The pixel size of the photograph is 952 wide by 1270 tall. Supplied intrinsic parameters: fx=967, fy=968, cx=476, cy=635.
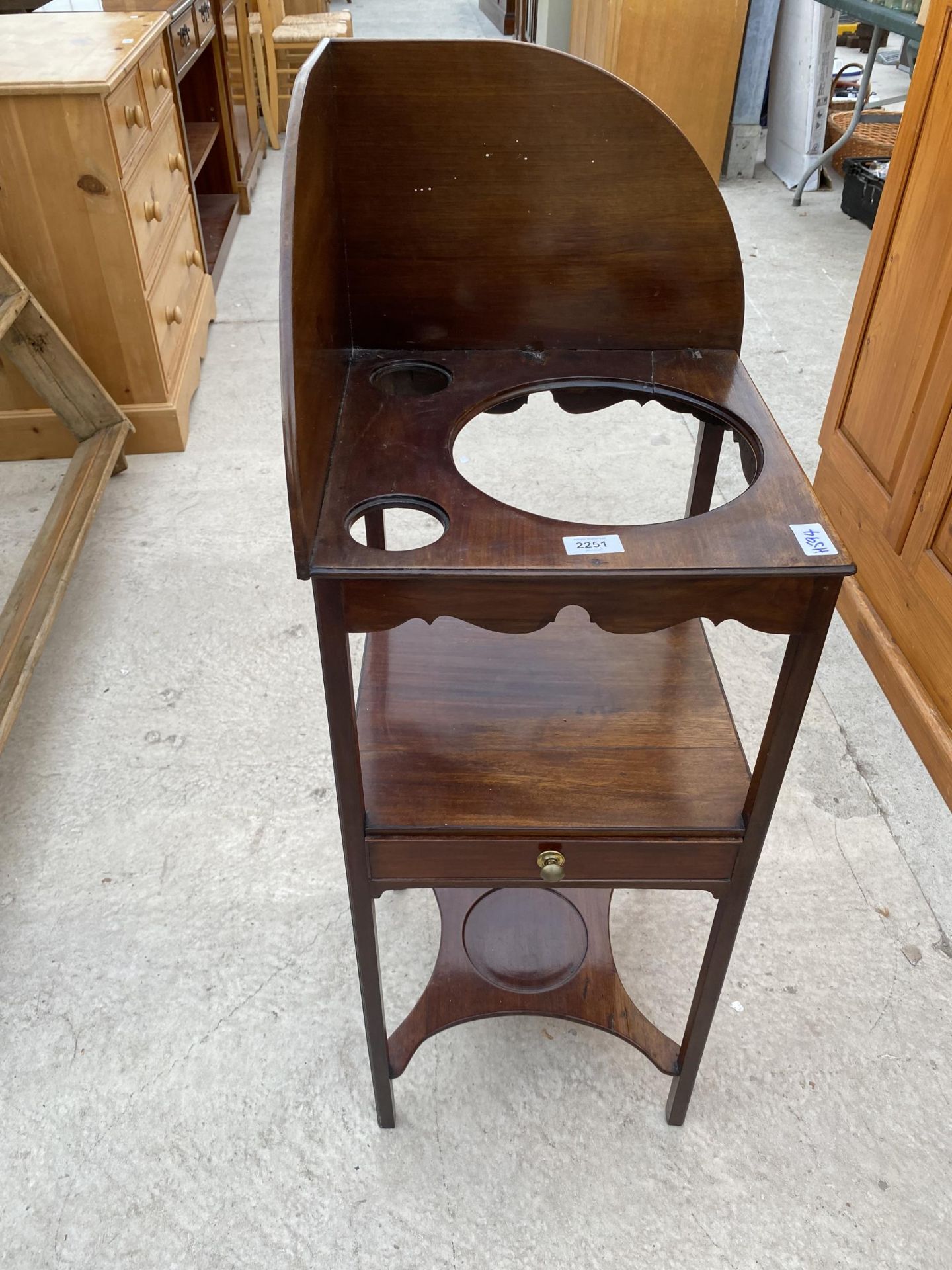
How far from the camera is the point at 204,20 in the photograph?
146 inches

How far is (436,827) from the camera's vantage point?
106 centimetres

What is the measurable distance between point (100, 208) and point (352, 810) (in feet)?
6.59

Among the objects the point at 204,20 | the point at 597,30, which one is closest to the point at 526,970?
the point at 204,20

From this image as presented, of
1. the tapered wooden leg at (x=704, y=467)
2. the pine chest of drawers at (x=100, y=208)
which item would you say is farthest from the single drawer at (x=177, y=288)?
the tapered wooden leg at (x=704, y=467)

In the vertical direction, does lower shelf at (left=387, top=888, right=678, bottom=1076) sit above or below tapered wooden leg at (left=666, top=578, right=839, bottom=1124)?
below

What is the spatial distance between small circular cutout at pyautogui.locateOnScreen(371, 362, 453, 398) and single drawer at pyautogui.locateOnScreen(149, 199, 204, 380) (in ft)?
5.46

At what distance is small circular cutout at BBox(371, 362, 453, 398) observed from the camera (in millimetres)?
1183

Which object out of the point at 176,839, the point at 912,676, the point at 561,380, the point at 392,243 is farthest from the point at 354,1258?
the point at 912,676

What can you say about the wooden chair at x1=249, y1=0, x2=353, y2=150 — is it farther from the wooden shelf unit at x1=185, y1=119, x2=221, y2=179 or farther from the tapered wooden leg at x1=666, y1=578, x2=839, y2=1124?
the tapered wooden leg at x1=666, y1=578, x2=839, y2=1124

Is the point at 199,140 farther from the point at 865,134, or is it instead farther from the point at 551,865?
the point at 551,865

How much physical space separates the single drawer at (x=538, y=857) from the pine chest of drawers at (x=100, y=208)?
6.64ft

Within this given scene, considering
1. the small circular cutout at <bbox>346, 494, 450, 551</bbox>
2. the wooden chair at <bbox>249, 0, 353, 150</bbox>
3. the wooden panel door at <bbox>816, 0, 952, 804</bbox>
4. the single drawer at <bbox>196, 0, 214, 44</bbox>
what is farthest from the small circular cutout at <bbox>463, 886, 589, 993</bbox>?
the wooden chair at <bbox>249, 0, 353, 150</bbox>

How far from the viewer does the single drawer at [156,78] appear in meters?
2.67

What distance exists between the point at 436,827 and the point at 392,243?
27.4 inches
